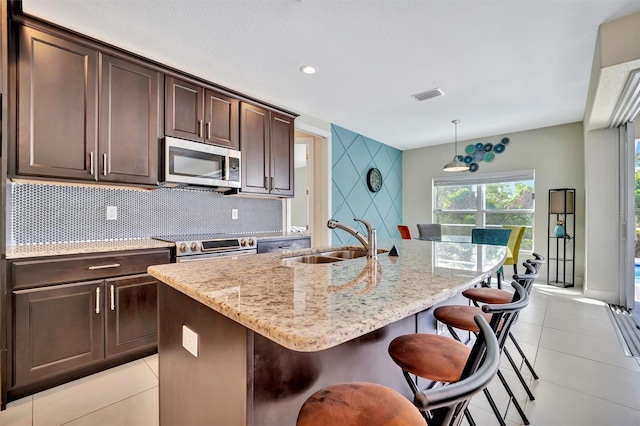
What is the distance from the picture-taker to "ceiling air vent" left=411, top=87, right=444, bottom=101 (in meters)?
3.31

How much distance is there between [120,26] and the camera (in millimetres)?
2152

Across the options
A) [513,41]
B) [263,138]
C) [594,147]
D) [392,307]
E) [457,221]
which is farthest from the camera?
[457,221]

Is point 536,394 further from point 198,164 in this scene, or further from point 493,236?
point 198,164

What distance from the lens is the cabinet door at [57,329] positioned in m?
1.73

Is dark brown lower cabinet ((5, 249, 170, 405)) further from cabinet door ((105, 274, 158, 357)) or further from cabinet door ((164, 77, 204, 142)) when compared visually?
cabinet door ((164, 77, 204, 142))

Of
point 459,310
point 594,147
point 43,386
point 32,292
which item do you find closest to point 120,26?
point 32,292

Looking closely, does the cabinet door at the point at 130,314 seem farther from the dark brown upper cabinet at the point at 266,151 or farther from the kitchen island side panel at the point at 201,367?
the dark brown upper cabinet at the point at 266,151

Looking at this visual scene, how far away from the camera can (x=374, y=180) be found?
5.40 m

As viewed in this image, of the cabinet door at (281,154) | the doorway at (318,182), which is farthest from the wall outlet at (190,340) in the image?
the doorway at (318,182)

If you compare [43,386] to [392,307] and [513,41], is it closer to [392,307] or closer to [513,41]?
[392,307]

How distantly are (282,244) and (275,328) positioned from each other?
8.47 ft

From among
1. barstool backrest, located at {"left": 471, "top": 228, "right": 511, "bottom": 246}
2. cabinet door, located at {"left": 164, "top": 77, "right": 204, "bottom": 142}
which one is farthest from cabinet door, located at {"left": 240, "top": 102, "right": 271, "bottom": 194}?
barstool backrest, located at {"left": 471, "top": 228, "right": 511, "bottom": 246}

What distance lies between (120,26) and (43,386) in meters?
2.51

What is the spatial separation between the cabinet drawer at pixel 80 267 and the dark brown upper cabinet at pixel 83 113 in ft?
1.96
